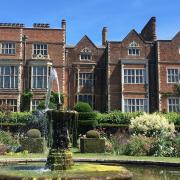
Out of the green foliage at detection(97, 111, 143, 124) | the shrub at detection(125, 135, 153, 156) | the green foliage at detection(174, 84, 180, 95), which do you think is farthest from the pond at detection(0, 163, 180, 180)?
the green foliage at detection(174, 84, 180, 95)

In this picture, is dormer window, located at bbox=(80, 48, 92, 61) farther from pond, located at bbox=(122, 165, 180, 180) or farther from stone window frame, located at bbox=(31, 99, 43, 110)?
pond, located at bbox=(122, 165, 180, 180)

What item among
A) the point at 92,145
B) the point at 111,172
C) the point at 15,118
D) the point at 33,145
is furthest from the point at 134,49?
the point at 111,172

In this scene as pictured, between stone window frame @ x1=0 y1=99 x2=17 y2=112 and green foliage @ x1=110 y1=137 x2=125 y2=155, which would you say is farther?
stone window frame @ x1=0 y1=99 x2=17 y2=112

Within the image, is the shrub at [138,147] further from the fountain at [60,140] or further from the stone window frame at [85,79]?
the stone window frame at [85,79]

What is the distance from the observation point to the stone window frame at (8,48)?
127 ft

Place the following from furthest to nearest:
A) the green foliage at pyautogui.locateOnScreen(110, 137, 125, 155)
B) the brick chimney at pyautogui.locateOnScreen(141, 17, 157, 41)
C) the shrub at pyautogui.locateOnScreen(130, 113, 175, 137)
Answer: the brick chimney at pyautogui.locateOnScreen(141, 17, 157, 41), the shrub at pyautogui.locateOnScreen(130, 113, 175, 137), the green foliage at pyautogui.locateOnScreen(110, 137, 125, 155)

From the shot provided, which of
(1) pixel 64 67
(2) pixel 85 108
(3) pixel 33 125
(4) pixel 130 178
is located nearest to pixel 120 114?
(2) pixel 85 108

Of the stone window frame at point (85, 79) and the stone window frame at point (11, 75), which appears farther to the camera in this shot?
the stone window frame at point (85, 79)

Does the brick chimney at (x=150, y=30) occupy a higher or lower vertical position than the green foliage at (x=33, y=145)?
higher

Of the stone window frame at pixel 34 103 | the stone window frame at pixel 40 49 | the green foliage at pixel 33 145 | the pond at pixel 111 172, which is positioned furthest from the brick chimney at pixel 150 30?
the pond at pixel 111 172

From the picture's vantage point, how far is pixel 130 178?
9.85 meters

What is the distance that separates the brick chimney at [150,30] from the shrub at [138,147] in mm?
24654

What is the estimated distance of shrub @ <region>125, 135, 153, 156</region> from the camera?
18984 mm

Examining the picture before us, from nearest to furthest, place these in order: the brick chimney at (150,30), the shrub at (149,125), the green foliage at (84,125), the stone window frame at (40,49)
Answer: the shrub at (149,125) < the green foliage at (84,125) < the stone window frame at (40,49) < the brick chimney at (150,30)
